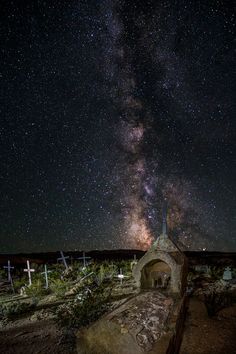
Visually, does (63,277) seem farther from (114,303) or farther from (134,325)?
(134,325)

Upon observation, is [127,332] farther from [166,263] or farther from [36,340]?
[166,263]

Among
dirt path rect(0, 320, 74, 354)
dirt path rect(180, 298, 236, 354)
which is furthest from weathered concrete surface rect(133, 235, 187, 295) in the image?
dirt path rect(0, 320, 74, 354)

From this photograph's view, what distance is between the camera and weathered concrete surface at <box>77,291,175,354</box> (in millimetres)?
6320

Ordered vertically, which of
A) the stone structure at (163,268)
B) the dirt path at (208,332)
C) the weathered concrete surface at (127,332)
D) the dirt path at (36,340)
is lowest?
the dirt path at (208,332)

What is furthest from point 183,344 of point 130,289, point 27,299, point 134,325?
point 27,299

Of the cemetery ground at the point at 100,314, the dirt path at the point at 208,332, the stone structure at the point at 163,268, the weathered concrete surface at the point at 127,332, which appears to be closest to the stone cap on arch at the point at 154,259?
the stone structure at the point at 163,268

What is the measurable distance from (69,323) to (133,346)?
13.4 feet

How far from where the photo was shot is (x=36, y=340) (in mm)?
8781

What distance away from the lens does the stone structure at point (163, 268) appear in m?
11.9

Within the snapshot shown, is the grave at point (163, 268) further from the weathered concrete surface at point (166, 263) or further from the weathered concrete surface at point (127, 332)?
the weathered concrete surface at point (127, 332)

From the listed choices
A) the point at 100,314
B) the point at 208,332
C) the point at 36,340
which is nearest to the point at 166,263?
the point at 208,332

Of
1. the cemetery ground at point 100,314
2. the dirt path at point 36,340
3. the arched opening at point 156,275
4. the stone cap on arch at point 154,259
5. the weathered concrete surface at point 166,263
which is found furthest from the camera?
the arched opening at point 156,275

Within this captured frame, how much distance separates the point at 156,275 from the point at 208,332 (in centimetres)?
437

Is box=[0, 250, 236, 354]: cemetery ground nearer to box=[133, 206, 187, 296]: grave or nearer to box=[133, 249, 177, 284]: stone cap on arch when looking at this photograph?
box=[133, 206, 187, 296]: grave
